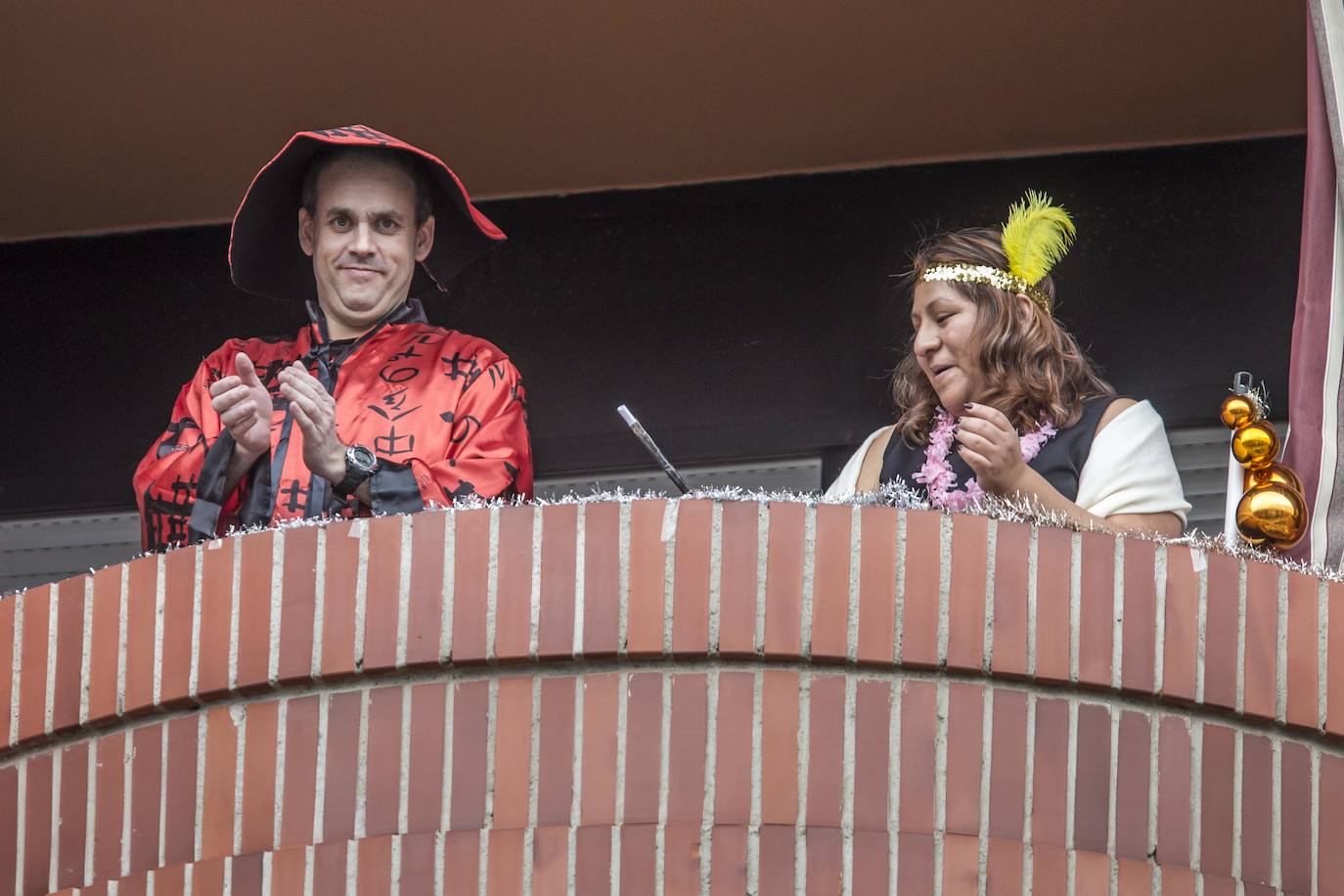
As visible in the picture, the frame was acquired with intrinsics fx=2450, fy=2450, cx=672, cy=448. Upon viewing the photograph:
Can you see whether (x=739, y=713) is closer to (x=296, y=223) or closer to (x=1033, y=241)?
(x=1033, y=241)

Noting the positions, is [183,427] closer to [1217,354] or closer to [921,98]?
[921,98]

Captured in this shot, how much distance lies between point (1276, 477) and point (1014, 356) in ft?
1.91

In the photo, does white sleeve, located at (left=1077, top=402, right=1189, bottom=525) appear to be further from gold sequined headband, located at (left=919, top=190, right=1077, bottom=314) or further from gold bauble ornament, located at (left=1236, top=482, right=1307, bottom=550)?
gold sequined headband, located at (left=919, top=190, right=1077, bottom=314)

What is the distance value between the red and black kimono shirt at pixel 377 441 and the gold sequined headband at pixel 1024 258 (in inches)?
Answer: 35.0

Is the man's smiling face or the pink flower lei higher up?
the man's smiling face

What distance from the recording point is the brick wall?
3.65m

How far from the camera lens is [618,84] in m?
5.79

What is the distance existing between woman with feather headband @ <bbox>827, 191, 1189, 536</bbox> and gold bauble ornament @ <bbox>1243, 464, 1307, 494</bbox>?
0.46 feet

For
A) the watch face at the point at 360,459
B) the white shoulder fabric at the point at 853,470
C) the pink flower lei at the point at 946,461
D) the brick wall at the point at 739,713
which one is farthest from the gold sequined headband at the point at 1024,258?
the watch face at the point at 360,459

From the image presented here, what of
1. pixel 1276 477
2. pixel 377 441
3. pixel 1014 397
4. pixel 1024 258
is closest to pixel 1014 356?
pixel 1014 397

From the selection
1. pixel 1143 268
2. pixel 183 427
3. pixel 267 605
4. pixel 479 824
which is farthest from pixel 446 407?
pixel 1143 268

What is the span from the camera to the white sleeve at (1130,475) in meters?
4.40

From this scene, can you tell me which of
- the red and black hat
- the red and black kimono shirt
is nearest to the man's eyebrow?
the red and black hat

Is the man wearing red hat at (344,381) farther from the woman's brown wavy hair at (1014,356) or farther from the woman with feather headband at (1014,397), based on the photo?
the woman's brown wavy hair at (1014,356)
